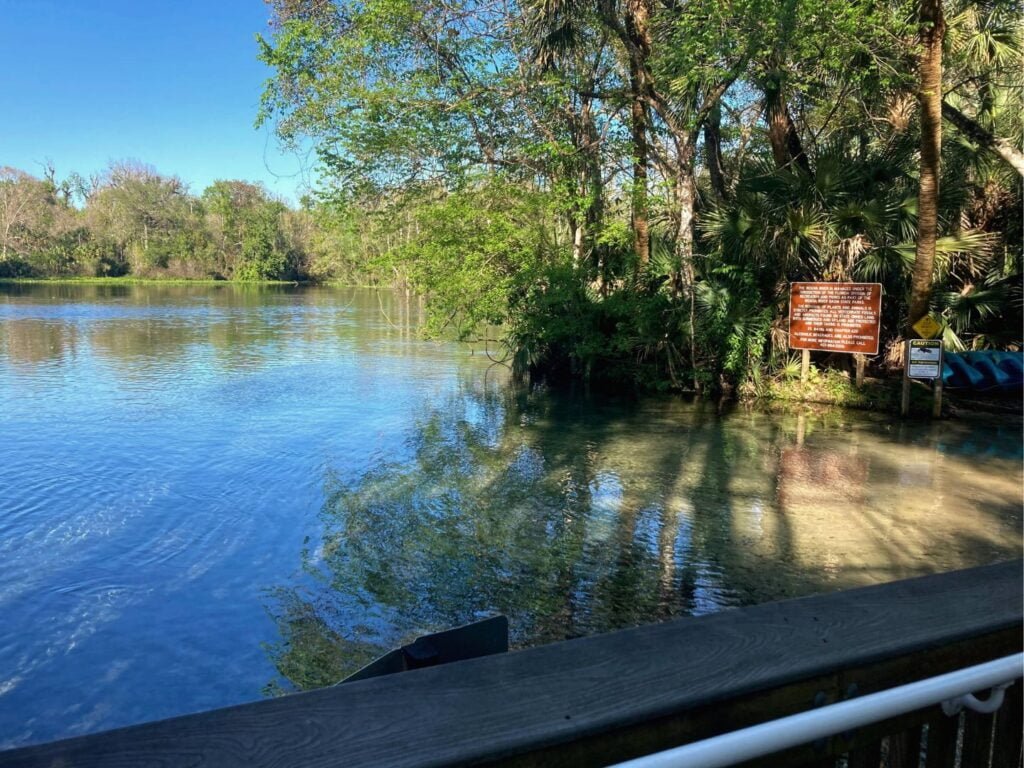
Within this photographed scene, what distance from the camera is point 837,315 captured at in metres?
13.4

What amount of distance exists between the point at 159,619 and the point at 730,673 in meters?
5.04

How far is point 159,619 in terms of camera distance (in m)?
5.43

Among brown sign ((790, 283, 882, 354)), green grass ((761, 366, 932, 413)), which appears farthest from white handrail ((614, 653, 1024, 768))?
green grass ((761, 366, 932, 413))

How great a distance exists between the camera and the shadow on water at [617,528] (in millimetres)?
5496

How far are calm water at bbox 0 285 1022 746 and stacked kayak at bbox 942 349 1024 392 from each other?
5.70 ft

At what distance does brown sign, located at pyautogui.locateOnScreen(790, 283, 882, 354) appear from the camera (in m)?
13.0

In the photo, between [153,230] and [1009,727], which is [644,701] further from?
[153,230]

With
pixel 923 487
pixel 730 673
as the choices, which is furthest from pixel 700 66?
pixel 730 673

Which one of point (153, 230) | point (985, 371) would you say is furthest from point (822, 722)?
point (153, 230)

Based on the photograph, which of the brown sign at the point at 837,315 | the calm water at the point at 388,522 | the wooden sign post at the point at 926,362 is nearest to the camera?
the calm water at the point at 388,522

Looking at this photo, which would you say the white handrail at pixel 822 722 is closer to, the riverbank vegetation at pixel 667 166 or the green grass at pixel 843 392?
the riverbank vegetation at pixel 667 166

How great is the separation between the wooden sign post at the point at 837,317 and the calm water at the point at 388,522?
1337mm

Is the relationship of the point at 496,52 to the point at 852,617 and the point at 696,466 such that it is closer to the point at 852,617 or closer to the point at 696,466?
the point at 696,466

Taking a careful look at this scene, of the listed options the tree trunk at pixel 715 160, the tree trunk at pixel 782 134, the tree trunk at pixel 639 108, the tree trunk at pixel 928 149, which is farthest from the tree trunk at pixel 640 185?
the tree trunk at pixel 928 149
